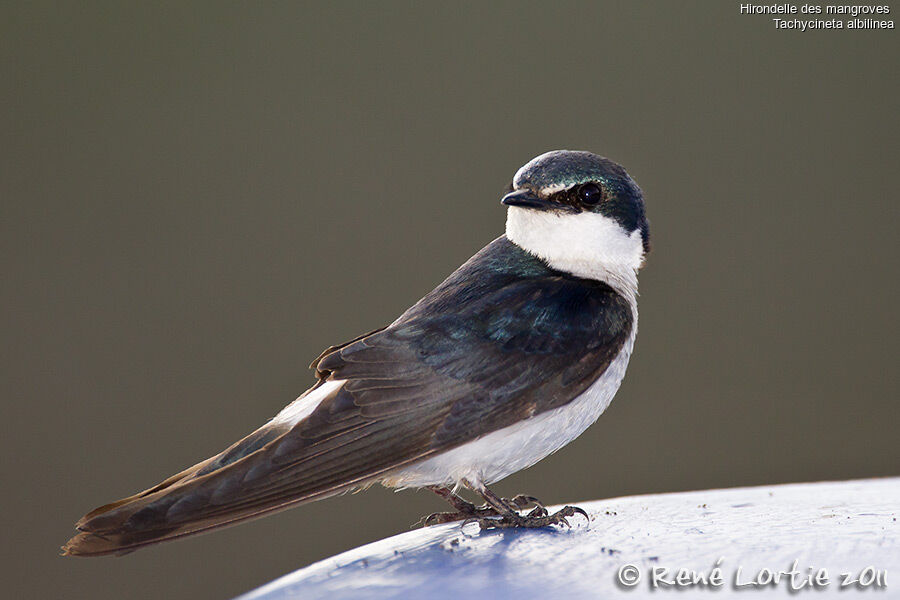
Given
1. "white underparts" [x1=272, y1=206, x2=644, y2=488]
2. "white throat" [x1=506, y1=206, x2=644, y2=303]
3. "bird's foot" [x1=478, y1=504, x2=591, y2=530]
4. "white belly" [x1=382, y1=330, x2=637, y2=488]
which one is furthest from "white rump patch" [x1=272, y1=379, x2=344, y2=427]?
"white throat" [x1=506, y1=206, x2=644, y2=303]

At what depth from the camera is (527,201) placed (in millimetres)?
1350

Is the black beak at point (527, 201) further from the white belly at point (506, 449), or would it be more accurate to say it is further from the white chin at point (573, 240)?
the white belly at point (506, 449)

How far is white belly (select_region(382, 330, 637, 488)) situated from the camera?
1217mm

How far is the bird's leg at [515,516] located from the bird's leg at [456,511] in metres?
0.05

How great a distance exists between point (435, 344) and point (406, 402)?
0.09 meters

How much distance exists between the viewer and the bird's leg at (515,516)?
45.9 inches

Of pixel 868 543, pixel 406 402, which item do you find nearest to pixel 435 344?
pixel 406 402

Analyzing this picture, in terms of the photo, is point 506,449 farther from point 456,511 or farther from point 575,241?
point 575,241

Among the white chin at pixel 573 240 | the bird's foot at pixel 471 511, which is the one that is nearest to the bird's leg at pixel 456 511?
the bird's foot at pixel 471 511

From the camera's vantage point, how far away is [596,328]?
1.31 meters

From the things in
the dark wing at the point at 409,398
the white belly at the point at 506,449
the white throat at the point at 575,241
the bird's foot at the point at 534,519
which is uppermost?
the white throat at the point at 575,241

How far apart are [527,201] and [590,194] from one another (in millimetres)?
115

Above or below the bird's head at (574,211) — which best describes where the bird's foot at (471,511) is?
below

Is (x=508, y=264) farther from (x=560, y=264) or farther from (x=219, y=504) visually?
(x=219, y=504)
